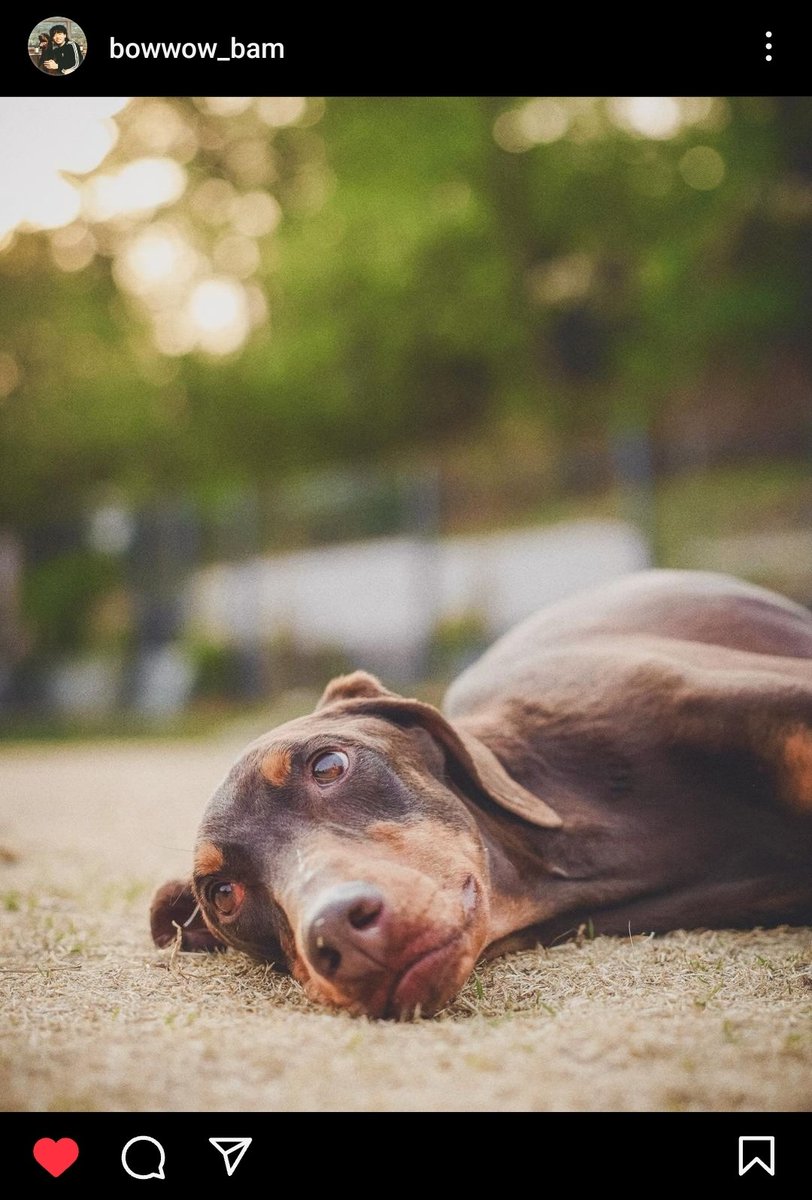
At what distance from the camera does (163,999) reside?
3.33 metres

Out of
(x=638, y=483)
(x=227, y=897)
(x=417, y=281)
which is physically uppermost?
(x=417, y=281)

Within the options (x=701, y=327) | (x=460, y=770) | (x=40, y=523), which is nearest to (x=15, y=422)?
(x=40, y=523)

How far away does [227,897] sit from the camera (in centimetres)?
352

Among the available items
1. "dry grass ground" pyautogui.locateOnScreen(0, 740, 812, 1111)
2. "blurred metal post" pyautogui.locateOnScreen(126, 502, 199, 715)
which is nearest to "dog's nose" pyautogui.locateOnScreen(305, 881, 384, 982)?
"dry grass ground" pyautogui.locateOnScreen(0, 740, 812, 1111)

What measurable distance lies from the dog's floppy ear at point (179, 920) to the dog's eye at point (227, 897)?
0.37 metres

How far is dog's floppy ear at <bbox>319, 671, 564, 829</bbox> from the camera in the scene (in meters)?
3.69

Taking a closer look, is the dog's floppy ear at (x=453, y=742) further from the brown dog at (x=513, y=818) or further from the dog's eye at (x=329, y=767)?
the dog's eye at (x=329, y=767)
